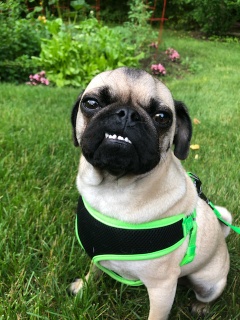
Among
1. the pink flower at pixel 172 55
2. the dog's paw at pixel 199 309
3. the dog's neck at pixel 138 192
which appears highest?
the dog's neck at pixel 138 192

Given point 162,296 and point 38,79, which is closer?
point 162,296

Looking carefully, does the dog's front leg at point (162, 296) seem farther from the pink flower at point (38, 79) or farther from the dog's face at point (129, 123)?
the pink flower at point (38, 79)

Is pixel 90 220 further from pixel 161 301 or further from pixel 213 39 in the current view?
pixel 213 39

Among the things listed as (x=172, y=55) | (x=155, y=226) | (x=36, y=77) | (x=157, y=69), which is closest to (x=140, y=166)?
(x=155, y=226)

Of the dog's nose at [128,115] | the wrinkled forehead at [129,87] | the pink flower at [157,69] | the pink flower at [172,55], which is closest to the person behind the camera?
the dog's nose at [128,115]

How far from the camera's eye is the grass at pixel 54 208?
2.06 m

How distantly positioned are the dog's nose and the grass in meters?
1.06

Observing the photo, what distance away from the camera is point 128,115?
156cm

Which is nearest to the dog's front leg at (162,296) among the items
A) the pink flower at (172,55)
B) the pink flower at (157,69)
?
the pink flower at (157,69)

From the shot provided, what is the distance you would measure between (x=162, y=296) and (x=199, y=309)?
0.49m

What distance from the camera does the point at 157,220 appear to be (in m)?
1.83

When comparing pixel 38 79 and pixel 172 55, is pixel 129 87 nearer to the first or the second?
pixel 38 79

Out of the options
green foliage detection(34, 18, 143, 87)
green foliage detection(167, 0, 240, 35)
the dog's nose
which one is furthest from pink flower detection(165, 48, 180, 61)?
the dog's nose

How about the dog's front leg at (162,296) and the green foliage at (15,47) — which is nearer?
the dog's front leg at (162,296)
